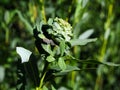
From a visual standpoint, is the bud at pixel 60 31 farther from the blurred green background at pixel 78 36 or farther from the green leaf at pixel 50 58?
the blurred green background at pixel 78 36

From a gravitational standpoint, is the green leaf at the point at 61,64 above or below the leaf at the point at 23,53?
below

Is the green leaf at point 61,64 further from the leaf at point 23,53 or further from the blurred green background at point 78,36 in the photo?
the blurred green background at point 78,36

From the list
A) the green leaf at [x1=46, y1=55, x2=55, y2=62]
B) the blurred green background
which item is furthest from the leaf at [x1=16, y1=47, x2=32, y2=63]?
the blurred green background

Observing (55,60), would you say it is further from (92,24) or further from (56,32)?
(92,24)

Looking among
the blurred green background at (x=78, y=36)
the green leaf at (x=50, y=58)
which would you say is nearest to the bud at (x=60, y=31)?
the green leaf at (x=50, y=58)

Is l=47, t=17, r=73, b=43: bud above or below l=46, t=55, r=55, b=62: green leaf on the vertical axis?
above

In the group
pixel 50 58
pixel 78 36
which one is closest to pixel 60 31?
pixel 50 58

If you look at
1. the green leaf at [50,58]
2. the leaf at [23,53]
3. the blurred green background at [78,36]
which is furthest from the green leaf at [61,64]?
the blurred green background at [78,36]

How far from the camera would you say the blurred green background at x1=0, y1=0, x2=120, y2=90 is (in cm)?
229

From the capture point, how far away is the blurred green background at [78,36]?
90.4 inches

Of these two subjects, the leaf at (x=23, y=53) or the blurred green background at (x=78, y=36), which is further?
the blurred green background at (x=78, y=36)

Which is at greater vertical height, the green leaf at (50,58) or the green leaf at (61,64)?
the green leaf at (50,58)

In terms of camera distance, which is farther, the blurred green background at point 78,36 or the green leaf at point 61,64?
the blurred green background at point 78,36

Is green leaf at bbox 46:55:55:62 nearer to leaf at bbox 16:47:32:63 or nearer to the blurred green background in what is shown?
leaf at bbox 16:47:32:63
